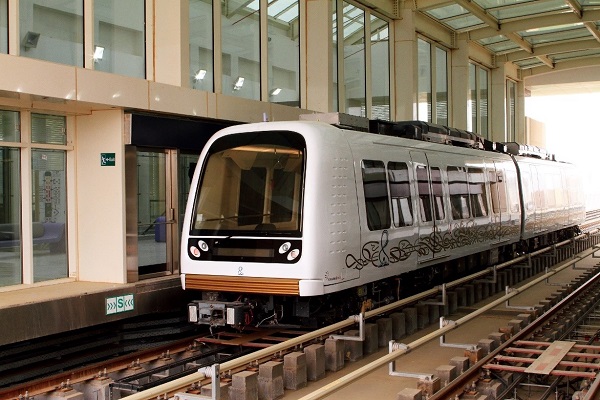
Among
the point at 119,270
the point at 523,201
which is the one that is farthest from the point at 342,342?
the point at 523,201

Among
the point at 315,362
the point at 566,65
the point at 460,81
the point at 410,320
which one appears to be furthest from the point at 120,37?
the point at 566,65

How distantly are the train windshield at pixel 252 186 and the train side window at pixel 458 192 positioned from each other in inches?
169

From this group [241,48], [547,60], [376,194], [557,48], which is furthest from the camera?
[547,60]

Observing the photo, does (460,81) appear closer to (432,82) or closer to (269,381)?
(432,82)

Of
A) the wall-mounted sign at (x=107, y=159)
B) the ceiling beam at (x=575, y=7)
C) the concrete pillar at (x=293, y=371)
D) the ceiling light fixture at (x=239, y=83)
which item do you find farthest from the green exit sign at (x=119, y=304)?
the ceiling beam at (x=575, y=7)

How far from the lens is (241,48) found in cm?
1484

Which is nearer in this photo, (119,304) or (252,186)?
(252,186)

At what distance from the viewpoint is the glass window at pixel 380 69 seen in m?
20.4

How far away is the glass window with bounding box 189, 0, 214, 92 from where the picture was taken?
13.3m

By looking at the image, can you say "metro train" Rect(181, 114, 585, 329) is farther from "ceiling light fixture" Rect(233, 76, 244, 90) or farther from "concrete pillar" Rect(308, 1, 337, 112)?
"concrete pillar" Rect(308, 1, 337, 112)

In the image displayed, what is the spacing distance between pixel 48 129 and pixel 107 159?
0.94 metres

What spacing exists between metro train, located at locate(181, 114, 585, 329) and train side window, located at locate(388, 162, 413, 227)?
2 cm

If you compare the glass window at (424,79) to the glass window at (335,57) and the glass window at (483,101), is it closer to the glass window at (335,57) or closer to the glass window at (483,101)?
the glass window at (335,57)

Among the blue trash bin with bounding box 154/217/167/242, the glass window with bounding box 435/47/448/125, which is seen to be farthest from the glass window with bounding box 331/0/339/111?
the glass window with bounding box 435/47/448/125
